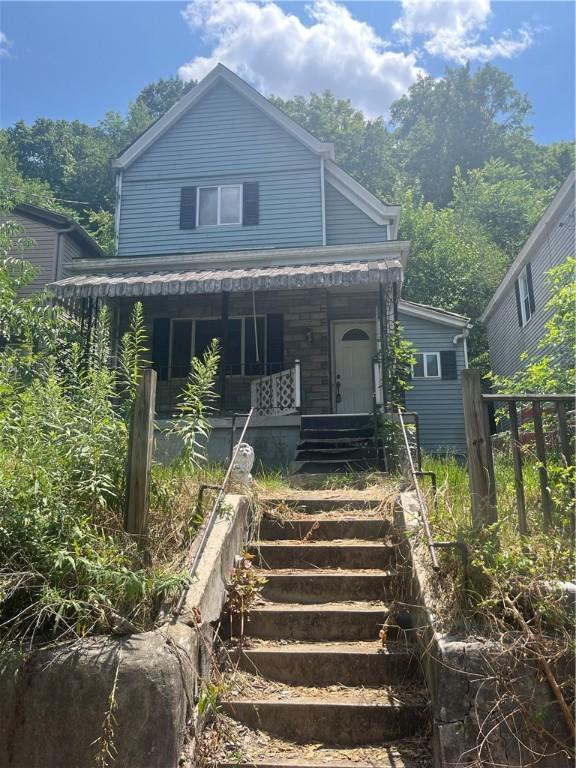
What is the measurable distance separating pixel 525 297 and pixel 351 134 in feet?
102

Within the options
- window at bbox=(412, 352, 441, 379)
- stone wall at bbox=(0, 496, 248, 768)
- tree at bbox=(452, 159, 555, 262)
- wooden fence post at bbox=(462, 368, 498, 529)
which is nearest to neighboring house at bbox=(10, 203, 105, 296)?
window at bbox=(412, 352, 441, 379)

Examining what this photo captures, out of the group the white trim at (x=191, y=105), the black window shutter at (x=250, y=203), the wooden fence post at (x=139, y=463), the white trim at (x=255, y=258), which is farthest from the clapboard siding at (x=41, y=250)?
the wooden fence post at (x=139, y=463)

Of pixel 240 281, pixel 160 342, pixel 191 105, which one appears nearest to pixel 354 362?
pixel 240 281

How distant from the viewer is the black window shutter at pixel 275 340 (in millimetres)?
12742

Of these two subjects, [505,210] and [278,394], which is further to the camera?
[505,210]

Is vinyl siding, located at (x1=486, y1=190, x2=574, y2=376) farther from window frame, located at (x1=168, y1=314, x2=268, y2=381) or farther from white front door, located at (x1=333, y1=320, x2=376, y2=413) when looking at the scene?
window frame, located at (x1=168, y1=314, x2=268, y2=381)

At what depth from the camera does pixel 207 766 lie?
324cm

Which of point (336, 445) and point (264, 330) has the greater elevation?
point (264, 330)

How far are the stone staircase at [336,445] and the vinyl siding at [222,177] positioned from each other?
548cm

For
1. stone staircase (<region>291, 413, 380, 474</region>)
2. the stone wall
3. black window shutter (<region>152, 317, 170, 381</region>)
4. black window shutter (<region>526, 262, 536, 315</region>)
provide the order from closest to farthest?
the stone wall < stone staircase (<region>291, 413, 380, 474</region>) < black window shutter (<region>152, 317, 170, 381</region>) < black window shutter (<region>526, 262, 536, 315</region>)

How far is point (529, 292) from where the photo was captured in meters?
15.6

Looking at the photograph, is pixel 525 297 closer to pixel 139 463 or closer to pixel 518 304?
pixel 518 304

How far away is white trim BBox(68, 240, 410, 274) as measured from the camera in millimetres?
12609

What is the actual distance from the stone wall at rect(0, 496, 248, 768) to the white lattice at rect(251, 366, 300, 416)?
7.63 metres
